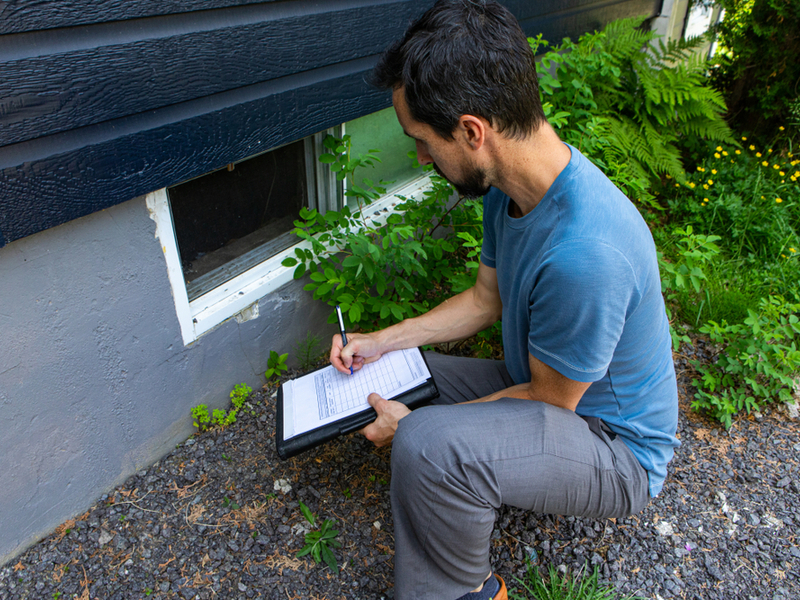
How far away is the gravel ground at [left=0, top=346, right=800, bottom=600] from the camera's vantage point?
190 centimetres

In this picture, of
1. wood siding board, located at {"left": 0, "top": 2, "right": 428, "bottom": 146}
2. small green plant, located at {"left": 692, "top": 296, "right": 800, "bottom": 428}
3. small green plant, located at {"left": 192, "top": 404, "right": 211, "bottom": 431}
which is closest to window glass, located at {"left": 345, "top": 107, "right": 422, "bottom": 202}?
wood siding board, located at {"left": 0, "top": 2, "right": 428, "bottom": 146}

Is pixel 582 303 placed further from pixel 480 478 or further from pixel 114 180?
pixel 114 180

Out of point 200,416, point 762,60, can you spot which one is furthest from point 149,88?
point 762,60

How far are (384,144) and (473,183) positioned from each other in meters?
1.59

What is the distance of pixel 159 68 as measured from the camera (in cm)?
169

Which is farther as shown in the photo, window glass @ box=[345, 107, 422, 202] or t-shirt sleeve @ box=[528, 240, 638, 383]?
window glass @ box=[345, 107, 422, 202]

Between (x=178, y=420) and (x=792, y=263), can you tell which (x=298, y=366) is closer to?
(x=178, y=420)

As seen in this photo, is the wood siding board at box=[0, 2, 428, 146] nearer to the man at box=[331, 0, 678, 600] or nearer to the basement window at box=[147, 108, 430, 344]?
the basement window at box=[147, 108, 430, 344]

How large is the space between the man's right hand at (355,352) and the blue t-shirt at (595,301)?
502 millimetres

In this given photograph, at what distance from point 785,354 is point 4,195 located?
3.26m

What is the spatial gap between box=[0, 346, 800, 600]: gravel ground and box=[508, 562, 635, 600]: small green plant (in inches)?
1.7

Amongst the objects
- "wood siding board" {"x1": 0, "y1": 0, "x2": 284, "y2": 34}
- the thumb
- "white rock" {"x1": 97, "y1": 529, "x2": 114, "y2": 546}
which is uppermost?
"wood siding board" {"x1": 0, "y1": 0, "x2": 284, "y2": 34}

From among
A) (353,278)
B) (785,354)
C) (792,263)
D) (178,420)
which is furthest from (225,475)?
(792,263)

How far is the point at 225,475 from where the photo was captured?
224 cm
